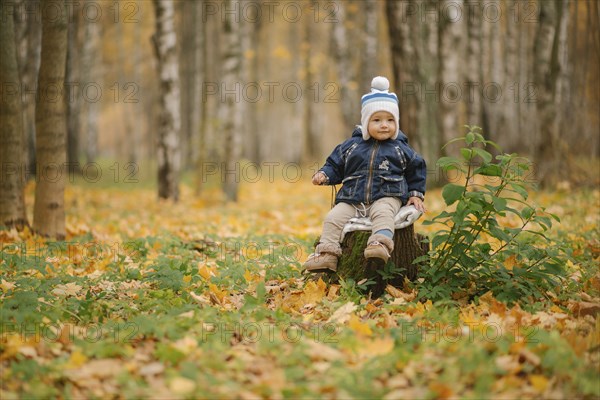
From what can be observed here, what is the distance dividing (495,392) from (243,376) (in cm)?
134

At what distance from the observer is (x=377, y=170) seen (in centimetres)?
468

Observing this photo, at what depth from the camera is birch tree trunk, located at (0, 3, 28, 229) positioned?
691 cm

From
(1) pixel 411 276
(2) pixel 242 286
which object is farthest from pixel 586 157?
(2) pixel 242 286

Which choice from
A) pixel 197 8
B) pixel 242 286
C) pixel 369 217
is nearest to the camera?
pixel 369 217

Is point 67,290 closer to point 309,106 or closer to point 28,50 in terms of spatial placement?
point 28,50

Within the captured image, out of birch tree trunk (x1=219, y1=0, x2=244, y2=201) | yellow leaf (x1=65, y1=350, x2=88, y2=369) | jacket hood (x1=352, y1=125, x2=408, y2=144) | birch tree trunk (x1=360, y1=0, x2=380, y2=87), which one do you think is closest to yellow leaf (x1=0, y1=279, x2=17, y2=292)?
yellow leaf (x1=65, y1=350, x2=88, y2=369)

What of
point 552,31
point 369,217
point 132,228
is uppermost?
point 552,31

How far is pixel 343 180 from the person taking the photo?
4.89 metres

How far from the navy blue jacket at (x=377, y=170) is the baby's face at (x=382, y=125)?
95 millimetres

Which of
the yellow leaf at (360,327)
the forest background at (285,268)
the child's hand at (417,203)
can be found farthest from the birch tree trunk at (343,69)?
the yellow leaf at (360,327)

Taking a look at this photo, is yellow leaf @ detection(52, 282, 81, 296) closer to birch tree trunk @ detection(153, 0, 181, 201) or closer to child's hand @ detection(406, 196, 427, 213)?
child's hand @ detection(406, 196, 427, 213)

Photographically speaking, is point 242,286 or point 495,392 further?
point 242,286

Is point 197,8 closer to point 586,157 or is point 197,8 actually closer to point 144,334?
point 586,157

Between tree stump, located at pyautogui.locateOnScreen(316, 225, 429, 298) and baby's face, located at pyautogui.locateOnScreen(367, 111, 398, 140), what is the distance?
78cm
